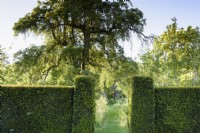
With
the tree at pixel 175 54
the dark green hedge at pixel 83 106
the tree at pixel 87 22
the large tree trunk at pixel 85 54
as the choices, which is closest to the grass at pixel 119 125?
the dark green hedge at pixel 83 106

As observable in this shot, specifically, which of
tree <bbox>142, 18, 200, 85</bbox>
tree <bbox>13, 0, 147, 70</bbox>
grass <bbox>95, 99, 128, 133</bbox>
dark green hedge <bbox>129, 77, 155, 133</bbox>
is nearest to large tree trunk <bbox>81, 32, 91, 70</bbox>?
tree <bbox>13, 0, 147, 70</bbox>

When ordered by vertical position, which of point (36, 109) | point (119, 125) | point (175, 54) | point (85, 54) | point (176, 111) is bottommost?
point (119, 125)

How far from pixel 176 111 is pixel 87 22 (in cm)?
1159

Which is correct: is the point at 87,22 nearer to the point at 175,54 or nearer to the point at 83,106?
the point at 83,106

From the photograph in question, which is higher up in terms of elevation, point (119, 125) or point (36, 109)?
point (36, 109)

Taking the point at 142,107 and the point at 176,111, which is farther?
the point at 176,111

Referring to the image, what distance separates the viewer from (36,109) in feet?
42.9

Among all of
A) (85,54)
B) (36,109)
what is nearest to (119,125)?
(85,54)

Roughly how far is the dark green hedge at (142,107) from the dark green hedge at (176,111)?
1.33 feet

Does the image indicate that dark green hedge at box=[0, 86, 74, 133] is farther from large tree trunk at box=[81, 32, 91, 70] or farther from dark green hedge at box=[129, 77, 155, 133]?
large tree trunk at box=[81, 32, 91, 70]

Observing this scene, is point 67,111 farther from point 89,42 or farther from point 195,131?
point 89,42

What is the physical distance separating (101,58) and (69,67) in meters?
4.01

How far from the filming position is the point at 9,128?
42.3ft

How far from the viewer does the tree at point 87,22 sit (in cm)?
2242
